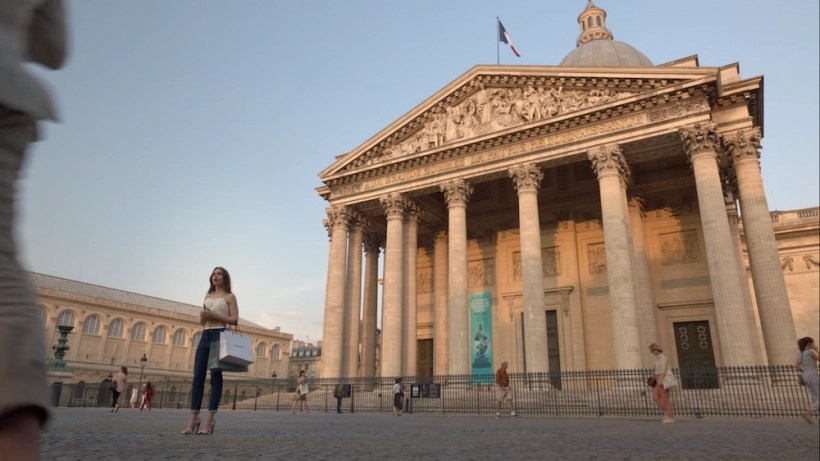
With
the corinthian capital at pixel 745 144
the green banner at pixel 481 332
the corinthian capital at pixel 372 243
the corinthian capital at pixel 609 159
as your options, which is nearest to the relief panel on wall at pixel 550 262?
the green banner at pixel 481 332

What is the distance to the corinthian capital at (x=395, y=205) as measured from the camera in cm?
2594

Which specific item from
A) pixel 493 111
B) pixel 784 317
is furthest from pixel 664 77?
pixel 784 317

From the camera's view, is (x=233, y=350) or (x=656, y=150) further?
(x=656, y=150)

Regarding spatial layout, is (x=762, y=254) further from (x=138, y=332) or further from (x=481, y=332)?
(x=138, y=332)

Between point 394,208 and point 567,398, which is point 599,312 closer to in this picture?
point 567,398

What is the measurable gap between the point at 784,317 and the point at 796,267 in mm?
17591

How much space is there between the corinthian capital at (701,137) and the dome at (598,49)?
49.0 ft

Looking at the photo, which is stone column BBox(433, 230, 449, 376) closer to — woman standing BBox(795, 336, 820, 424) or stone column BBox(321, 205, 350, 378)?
stone column BBox(321, 205, 350, 378)

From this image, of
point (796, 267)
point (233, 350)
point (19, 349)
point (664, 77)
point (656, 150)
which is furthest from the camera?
point (796, 267)

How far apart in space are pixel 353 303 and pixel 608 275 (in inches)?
486

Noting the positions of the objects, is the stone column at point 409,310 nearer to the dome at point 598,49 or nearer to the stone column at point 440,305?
the stone column at point 440,305

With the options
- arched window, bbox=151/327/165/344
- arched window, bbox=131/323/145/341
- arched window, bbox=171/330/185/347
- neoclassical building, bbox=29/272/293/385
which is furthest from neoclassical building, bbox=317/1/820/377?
arched window, bbox=171/330/185/347

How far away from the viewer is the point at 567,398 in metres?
18.1

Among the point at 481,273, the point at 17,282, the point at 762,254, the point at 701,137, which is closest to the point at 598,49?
the point at 481,273
